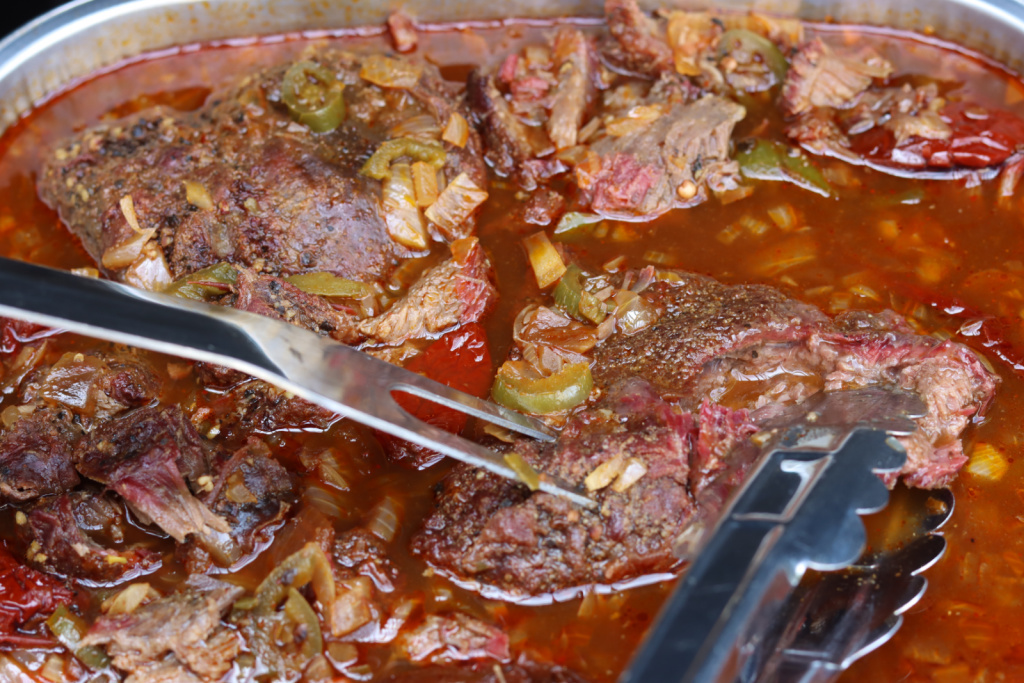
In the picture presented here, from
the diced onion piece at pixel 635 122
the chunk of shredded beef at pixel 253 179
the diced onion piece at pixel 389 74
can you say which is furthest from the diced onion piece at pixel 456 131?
the diced onion piece at pixel 635 122

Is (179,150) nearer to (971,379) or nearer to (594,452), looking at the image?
(594,452)

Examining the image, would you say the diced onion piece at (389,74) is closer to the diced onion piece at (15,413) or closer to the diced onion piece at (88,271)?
the diced onion piece at (88,271)

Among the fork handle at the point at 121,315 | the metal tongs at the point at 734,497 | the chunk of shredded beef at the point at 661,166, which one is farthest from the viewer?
the chunk of shredded beef at the point at 661,166

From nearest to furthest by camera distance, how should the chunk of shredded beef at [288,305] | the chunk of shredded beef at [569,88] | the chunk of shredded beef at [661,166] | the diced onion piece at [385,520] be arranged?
the diced onion piece at [385,520] < the chunk of shredded beef at [288,305] < the chunk of shredded beef at [661,166] < the chunk of shredded beef at [569,88]

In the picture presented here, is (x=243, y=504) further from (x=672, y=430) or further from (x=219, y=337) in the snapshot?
(x=672, y=430)

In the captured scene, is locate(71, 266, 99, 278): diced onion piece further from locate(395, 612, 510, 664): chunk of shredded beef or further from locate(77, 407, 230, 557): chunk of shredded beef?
locate(395, 612, 510, 664): chunk of shredded beef
